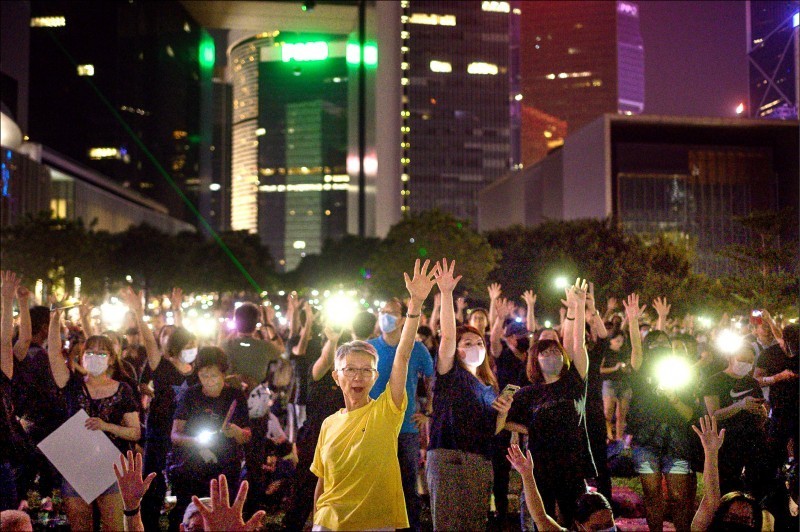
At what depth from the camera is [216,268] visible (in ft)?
242

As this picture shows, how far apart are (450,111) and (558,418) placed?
132 metres

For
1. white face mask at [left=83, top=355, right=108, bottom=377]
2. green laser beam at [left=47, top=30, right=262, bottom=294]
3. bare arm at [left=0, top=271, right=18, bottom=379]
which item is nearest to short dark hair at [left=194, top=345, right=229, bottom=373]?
white face mask at [left=83, top=355, right=108, bottom=377]

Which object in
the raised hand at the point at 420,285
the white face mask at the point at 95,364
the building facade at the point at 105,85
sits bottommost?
the white face mask at the point at 95,364

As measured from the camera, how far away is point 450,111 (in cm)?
13450

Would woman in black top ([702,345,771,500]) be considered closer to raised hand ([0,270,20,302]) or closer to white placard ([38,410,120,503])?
white placard ([38,410,120,503])

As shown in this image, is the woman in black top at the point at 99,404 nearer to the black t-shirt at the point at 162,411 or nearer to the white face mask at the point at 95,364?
the white face mask at the point at 95,364

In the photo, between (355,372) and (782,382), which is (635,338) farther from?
(355,372)

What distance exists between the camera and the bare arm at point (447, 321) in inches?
187

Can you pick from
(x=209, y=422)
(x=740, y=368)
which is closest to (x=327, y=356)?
(x=209, y=422)

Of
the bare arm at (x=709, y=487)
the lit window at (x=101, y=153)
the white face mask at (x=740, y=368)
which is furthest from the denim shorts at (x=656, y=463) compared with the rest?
the lit window at (x=101, y=153)

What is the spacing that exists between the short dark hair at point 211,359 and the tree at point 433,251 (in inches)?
1737

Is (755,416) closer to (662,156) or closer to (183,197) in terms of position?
(662,156)

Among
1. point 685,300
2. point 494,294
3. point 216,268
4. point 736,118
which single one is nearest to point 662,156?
point 736,118

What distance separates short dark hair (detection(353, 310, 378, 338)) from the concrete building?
201ft
